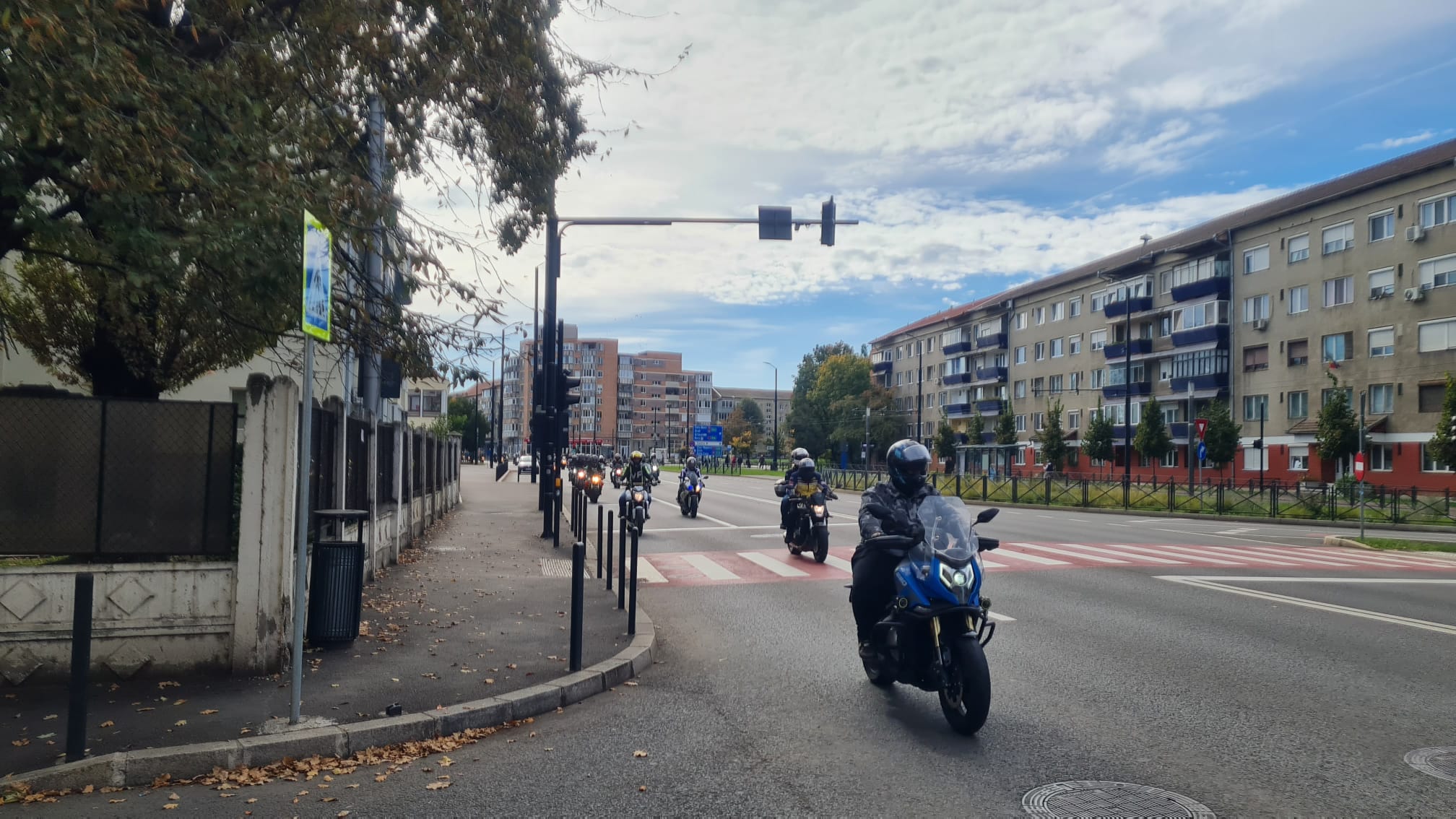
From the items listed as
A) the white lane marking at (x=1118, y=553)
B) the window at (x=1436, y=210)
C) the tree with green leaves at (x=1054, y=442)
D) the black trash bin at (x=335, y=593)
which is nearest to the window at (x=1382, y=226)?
the window at (x=1436, y=210)

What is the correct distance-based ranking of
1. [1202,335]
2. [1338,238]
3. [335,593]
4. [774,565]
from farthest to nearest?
[1202,335]
[1338,238]
[774,565]
[335,593]

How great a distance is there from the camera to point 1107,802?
446cm

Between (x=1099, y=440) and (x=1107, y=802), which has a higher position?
(x=1099, y=440)

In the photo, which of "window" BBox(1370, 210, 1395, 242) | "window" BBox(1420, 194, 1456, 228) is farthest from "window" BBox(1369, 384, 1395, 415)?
"window" BBox(1420, 194, 1456, 228)

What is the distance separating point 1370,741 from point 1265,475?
48279 millimetres

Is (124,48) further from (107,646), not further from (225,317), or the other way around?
(107,646)

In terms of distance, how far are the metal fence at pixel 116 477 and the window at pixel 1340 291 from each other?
49.0 m


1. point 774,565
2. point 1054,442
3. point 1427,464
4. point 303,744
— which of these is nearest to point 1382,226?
point 1427,464

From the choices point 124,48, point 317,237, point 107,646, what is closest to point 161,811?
point 107,646

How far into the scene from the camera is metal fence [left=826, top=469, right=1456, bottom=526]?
29656mm

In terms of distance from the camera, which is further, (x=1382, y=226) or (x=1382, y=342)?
(x=1382, y=226)

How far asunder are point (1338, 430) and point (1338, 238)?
10455mm

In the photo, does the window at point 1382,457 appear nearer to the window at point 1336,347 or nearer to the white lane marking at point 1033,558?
the window at point 1336,347

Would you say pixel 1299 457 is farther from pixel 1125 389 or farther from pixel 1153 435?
pixel 1125 389
